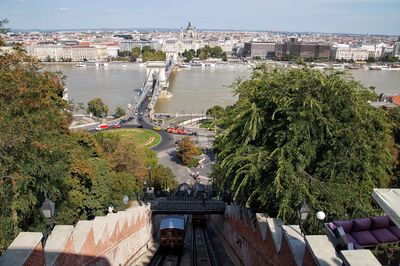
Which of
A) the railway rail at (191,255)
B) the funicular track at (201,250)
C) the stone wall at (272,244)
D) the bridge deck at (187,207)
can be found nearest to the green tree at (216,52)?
the bridge deck at (187,207)

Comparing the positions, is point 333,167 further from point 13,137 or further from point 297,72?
point 13,137

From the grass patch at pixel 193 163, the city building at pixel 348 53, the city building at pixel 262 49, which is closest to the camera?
the grass patch at pixel 193 163

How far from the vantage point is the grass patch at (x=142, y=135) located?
127 ft

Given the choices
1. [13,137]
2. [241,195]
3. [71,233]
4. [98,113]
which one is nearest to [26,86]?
[13,137]

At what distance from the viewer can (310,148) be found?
844 centimetres

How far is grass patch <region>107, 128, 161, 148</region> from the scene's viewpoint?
38656 millimetres

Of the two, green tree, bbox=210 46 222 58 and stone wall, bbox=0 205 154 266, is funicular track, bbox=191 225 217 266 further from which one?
green tree, bbox=210 46 222 58

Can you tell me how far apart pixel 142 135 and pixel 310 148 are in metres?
34.5

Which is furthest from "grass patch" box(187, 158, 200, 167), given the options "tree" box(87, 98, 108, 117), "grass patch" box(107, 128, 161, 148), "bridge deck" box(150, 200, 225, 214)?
"tree" box(87, 98, 108, 117)

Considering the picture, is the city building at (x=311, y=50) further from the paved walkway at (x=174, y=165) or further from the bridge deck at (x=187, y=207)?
the bridge deck at (x=187, y=207)

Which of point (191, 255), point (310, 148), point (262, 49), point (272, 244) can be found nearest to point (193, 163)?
point (191, 255)

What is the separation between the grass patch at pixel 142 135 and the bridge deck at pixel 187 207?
20.2 m

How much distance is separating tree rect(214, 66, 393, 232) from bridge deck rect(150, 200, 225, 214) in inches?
286

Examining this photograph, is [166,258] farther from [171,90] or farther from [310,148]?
[171,90]
